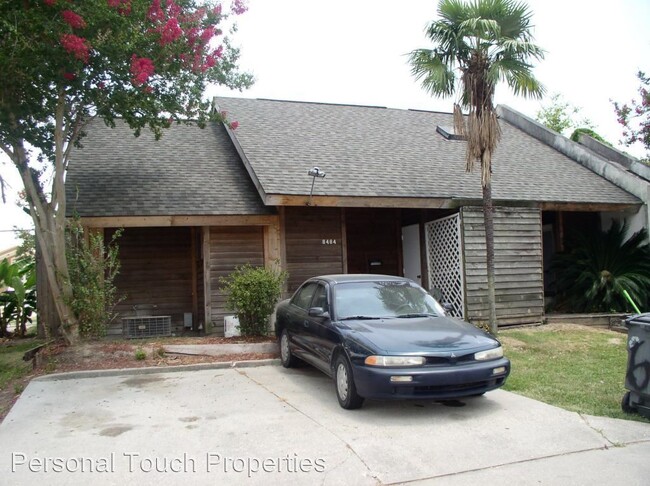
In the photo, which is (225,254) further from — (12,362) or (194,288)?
(12,362)

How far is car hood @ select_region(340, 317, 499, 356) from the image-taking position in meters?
5.49

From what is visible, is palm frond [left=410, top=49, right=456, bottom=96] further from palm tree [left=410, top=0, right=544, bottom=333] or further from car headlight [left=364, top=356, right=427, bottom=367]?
car headlight [left=364, top=356, right=427, bottom=367]

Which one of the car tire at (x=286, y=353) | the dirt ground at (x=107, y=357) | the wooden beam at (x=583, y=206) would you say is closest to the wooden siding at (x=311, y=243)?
the dirt ground at (x=107, y=357)

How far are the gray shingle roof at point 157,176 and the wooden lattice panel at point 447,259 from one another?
3970 mm

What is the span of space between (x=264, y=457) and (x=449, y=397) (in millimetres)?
2026

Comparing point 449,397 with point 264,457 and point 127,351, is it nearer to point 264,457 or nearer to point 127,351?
point 264,457

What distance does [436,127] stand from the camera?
53.8 feet

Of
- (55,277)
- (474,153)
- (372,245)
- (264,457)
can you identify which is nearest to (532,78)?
(474,153)

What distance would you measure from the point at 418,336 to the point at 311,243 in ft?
20.7

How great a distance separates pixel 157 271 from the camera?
1280 centimetres

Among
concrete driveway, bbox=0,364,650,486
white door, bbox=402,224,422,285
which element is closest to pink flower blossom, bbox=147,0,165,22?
concrete driveway, bbox=0,364,650,486

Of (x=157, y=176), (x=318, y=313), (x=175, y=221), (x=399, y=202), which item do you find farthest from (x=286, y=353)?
(x=157, y=176)

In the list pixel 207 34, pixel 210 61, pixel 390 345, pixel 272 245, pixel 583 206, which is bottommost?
pixel 390 345

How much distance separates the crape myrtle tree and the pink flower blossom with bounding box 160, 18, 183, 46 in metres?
0.01
